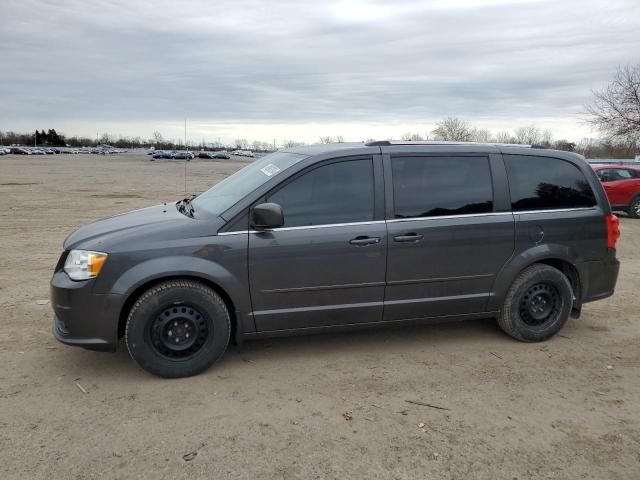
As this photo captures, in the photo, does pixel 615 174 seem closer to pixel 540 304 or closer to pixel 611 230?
pixel 611 230

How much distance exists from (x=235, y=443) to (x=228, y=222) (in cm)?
165

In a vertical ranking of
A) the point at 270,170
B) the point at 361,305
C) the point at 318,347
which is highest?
the point at 270,170

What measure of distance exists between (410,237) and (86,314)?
2.59 meters

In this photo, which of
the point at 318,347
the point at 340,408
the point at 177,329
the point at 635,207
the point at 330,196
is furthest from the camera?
the point at 635,207

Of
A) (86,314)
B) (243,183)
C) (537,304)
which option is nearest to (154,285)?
(86,314)

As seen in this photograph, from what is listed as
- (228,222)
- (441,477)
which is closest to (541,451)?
(441,477)

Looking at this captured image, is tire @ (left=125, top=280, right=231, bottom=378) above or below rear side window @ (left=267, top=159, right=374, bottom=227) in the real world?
below

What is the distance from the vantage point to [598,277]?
5.05 m

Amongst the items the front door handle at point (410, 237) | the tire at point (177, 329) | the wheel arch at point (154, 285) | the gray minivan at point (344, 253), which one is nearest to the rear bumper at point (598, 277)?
the gray minivan at point (344, 253)

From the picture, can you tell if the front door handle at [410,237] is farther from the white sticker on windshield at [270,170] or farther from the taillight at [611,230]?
the taillight at [611,230]

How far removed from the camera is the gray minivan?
3932mm

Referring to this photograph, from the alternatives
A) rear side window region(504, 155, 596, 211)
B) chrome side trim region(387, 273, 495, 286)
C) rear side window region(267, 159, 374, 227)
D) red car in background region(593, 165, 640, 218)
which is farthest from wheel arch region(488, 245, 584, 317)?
red car in background region(593, 165, 640, 218)

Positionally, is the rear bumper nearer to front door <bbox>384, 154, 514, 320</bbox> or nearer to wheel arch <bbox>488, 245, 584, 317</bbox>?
wheel arch <bbox>488, 245, 584, 317</bbox>

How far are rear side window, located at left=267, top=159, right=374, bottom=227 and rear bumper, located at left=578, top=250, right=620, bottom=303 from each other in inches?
89.2
